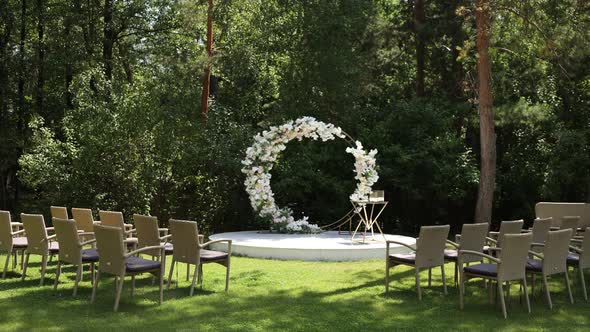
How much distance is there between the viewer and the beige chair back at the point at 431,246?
23.3ft

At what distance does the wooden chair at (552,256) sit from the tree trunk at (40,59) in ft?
60.9

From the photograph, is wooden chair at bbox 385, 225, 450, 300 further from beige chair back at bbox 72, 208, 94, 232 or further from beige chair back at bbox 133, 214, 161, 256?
beige chair back at bbox 72, 208, 94, 232

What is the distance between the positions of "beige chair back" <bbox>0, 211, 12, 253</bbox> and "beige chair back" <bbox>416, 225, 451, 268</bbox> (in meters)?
5.24

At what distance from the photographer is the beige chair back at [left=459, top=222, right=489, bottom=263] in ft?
24.7

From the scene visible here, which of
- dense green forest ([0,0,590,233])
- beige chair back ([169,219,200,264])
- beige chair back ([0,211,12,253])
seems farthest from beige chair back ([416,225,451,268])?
dense green forest ([0,0,590,233])

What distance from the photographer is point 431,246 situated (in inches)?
285

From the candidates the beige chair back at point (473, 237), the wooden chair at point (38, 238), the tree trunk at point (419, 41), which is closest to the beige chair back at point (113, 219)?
the wooden chair at point (38, 238)

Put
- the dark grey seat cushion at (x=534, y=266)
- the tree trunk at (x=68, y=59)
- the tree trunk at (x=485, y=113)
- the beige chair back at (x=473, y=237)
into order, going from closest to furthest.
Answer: the dark grey seat cushion at (x=534, y=266), the beige chair back at (x=473, y=237), the tree trunk at (x=485, y=113), the tree trunk at (x=68, y=59)

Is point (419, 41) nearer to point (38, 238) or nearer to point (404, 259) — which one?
point (404, 259)

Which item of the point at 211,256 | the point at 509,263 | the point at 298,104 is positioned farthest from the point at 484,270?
the point at 298,104

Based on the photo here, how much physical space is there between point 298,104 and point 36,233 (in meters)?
11.2

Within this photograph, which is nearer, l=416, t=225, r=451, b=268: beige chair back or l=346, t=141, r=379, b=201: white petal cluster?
l=416, t=225, r=451, b=268: beige chair back

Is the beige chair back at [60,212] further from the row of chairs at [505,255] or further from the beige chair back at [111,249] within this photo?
the row of chairs at [505,255]

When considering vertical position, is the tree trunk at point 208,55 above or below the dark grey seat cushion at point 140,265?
above
